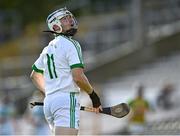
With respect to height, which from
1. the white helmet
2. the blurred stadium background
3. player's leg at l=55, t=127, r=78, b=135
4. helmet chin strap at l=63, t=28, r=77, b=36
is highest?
the blurred stadium background

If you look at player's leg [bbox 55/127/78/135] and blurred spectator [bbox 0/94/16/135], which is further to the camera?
blurred spectator [bbox 0/94/16/135]

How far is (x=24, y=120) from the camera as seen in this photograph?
23609 mm

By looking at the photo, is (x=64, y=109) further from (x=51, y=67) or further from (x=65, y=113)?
(x=51, y=67)

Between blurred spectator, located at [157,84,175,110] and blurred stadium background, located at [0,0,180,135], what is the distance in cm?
8

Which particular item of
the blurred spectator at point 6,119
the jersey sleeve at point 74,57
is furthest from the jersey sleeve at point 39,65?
the blurred spectator at point 6,119

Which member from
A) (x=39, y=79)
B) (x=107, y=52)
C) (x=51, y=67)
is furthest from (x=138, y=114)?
(x=107, y=52)

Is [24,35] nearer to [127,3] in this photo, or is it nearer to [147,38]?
[127,3]

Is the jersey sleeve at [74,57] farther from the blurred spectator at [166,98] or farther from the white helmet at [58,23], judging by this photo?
the blurred spectator at [166,98]

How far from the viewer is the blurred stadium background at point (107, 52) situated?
23.3 m

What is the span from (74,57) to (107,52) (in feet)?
67.4

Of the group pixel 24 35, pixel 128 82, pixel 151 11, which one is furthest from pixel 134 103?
pixel 24 35

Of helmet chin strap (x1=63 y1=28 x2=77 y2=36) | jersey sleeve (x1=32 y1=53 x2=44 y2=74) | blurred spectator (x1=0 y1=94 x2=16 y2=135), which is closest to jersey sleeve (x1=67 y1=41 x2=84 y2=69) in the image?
helmet chin strap (x1=63 y1=28 x2=77 y2=36)

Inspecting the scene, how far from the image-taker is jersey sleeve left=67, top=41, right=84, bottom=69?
907cm

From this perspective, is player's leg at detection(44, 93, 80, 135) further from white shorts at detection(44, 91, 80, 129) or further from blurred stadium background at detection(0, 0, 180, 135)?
blurred stadium background at detection(0, 0, 180, 135)
